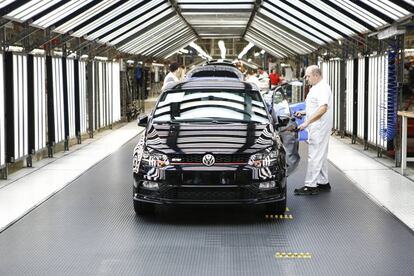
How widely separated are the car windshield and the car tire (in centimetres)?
104

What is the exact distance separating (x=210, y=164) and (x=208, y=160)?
47 millimetres

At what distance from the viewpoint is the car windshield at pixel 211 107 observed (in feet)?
27.7

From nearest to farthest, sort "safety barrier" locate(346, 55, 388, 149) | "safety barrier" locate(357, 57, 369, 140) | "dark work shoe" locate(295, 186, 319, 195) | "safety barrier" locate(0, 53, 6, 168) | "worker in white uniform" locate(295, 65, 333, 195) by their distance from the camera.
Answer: "worker in white uniform" locate(295, 65, 333, 195)
"dark work shoe" locate(295, 186, 319, 195)
"safety barrier" locate(0, 53, 6, 168)
"safety barrier" locate(346, 55, 388, 149)
"safety barrier" locate(357, 57, 369, 140)

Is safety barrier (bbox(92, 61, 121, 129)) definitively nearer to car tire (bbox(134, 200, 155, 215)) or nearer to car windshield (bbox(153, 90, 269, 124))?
car windshield (bbox(153, 90, 269, 124))

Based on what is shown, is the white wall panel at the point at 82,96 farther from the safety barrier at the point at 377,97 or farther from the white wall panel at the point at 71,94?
the safety barrier at the point at 377,97

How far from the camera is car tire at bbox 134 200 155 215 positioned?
7.80 meters

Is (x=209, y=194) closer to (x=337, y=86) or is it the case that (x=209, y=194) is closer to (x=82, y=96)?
(x=82, y=96)

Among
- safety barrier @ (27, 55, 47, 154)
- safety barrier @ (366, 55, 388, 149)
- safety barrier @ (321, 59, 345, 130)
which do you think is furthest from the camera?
safety barrier @ (321, 59, 345, 130)

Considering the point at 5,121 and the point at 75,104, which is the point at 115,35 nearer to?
the point at 75,104

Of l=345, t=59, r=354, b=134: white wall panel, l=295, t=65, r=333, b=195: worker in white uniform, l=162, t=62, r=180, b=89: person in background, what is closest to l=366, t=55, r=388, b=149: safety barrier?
l=345, t=59, r=354, b=134: white wall panel

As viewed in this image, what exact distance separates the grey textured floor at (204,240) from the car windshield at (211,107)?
3.27 feet

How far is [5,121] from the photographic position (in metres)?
10.8

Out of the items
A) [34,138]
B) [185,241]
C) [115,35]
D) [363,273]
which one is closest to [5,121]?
[34,138]

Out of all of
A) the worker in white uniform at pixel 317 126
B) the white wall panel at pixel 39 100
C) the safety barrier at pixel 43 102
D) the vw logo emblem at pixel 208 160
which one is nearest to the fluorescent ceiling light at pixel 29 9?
the safety barrier at pixel 43 102
